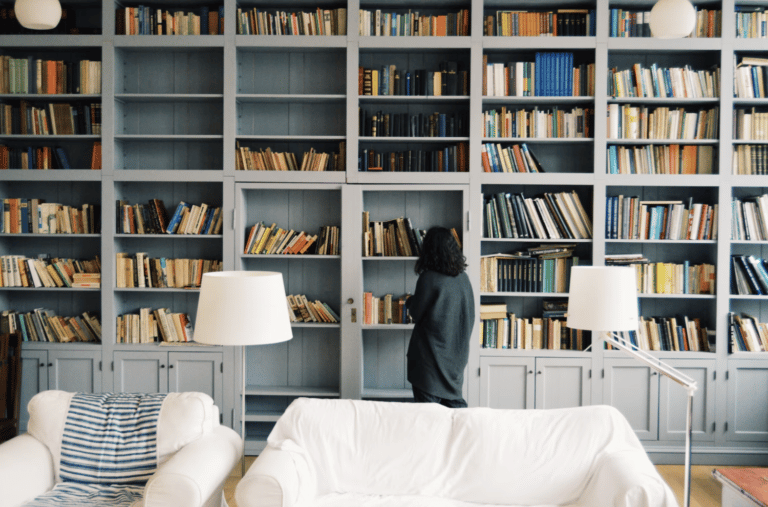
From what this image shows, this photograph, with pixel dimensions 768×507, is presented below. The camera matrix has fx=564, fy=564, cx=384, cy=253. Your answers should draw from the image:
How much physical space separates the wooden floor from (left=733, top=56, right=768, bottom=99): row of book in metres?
2.62

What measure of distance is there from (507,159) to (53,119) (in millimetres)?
3328

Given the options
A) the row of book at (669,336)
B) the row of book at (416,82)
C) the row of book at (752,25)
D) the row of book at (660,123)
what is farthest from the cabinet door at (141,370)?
the row of book at (752,25)

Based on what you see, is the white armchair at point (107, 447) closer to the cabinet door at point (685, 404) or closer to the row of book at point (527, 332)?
the row of book at point (527, 332)

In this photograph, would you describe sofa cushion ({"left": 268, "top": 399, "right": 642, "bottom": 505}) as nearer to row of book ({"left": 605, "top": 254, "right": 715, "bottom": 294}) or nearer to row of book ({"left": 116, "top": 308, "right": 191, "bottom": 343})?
row of book ({"left": 605, "top": 254, "right": 715, "bottom": 294})

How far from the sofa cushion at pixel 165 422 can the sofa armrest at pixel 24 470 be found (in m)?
0.04

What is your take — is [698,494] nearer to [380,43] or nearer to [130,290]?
[380,43]

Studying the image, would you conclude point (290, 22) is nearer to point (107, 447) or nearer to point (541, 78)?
point (541, 78)

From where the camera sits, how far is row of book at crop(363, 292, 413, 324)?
13.5ft


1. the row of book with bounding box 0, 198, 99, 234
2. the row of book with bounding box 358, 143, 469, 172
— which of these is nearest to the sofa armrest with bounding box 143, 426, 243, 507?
the row of book with bounding box 358, 143, 469, 172

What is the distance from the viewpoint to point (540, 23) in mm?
4023

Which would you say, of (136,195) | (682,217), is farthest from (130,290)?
(682,217)

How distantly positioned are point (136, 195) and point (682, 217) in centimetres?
407

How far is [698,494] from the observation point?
347cm

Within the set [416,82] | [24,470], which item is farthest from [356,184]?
[24,470]
